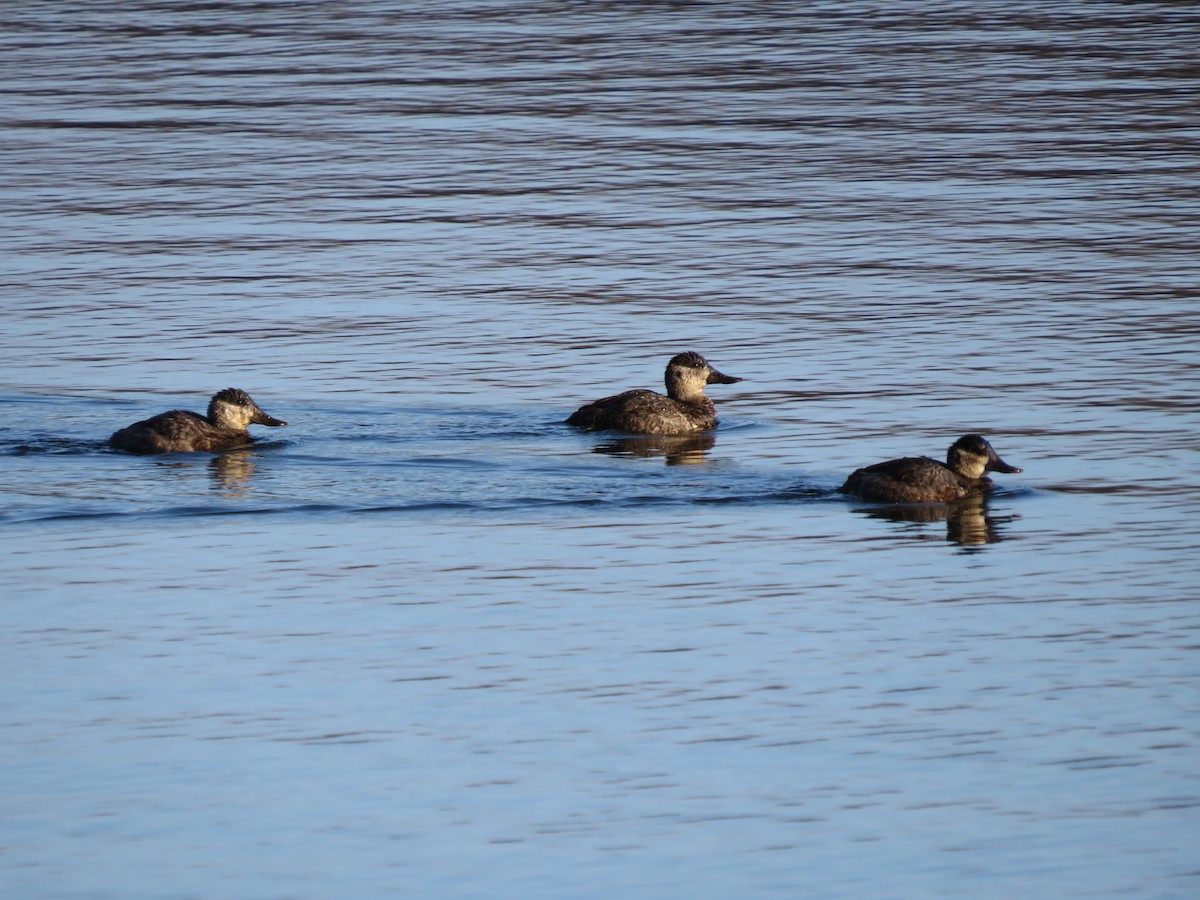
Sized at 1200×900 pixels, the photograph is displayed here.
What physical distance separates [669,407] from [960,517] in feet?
9.67

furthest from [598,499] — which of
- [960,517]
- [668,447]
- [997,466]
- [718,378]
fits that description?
[718,378]

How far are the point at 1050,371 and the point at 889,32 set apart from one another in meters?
19.0

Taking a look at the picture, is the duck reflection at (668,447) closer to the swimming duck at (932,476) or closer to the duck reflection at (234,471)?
the swimming duck at (932,476)

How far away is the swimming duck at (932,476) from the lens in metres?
14.5

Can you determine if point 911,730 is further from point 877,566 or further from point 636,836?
point 877,566

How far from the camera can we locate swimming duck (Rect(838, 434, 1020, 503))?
14477 millimetres

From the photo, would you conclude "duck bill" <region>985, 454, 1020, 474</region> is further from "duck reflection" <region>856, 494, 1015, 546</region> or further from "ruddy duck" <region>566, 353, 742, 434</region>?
"ruddy duck" <region>566, 353, 742, 434</region>

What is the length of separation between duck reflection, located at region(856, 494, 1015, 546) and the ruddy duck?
8.67ft

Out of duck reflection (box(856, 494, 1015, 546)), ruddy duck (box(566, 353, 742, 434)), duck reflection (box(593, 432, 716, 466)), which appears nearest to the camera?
duck reflection (box(856, 494, 1015, 546))

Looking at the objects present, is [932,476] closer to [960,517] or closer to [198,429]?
[960,517]

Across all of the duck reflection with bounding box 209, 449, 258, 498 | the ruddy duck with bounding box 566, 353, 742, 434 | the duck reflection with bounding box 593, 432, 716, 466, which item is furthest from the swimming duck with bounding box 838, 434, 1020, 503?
the duck reflection with bounding box 209, 449, 258, 498

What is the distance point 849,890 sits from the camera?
29.5 feet

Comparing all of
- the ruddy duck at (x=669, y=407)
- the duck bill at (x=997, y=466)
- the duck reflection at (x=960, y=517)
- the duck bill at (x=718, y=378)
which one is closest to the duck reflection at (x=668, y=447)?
the ruddy duck at (x=669, y=407)

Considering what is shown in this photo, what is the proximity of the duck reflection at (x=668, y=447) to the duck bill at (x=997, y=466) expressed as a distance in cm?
216
